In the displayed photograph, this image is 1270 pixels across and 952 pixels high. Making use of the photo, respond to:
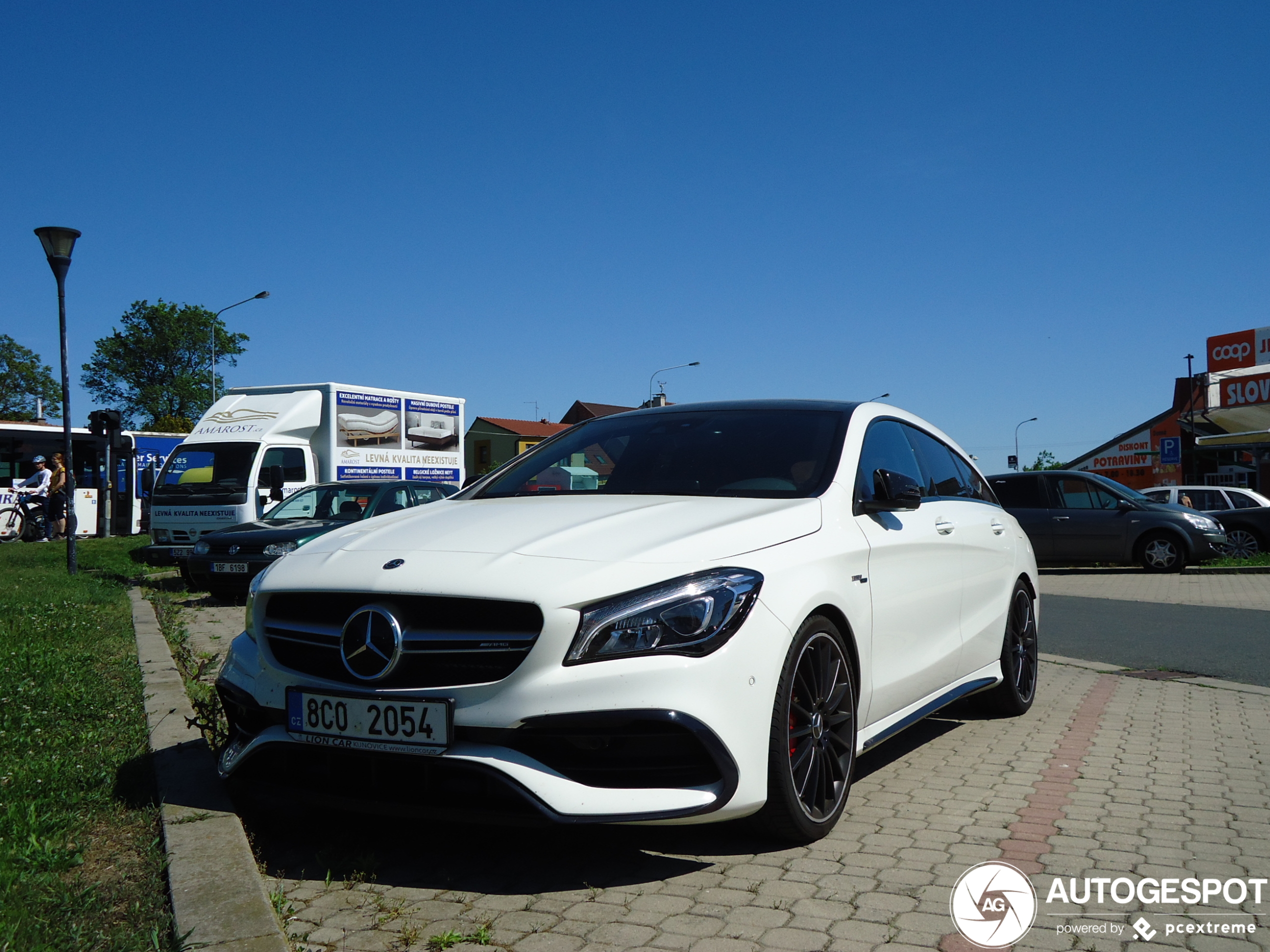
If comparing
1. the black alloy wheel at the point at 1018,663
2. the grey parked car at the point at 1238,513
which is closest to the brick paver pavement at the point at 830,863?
the black alloy wheel at the point at 1018,663

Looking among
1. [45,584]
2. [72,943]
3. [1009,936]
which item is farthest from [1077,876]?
[45,584]

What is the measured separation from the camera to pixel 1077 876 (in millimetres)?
3564

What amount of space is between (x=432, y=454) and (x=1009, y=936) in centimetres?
2018

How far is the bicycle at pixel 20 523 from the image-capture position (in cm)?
2781

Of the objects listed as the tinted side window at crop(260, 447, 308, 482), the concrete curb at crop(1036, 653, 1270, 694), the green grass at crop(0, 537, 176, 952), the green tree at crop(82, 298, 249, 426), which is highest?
the green tree at crop(82, 298, 249, 426)

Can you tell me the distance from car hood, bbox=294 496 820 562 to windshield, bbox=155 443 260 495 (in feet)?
43.9

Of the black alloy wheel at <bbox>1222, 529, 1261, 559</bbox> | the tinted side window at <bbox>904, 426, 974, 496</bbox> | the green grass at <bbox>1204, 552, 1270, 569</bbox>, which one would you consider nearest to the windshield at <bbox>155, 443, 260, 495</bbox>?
the tinted side window at <bbox>904, 426, 974, 496</bbox>

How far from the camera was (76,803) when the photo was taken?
13.2ft

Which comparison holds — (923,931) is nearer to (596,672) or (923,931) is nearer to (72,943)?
(596,672)

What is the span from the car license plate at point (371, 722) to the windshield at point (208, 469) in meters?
14.1

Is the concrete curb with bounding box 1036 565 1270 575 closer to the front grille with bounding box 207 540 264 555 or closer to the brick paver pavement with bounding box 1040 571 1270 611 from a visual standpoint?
the brick paver pavement with bounding box 1040 571 1270 611

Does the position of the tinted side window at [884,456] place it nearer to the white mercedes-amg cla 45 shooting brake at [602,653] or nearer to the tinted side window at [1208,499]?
the white mercedes-amg cla 45 shooting brake at [602,653]

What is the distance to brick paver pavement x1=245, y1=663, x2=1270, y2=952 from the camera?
3.07m

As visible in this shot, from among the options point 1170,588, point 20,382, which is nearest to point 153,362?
point 20,382
